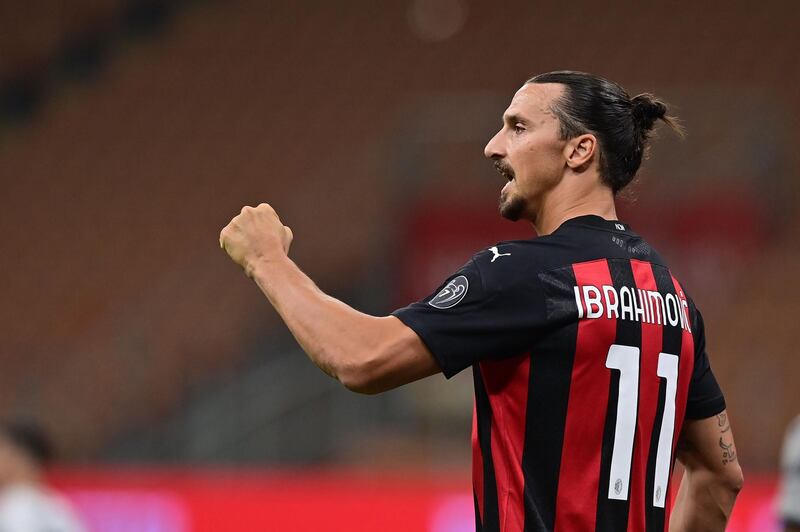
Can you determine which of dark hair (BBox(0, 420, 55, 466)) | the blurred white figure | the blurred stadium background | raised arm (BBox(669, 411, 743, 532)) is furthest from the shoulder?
the blurred stadium background

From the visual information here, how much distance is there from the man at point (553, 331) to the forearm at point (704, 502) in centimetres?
23

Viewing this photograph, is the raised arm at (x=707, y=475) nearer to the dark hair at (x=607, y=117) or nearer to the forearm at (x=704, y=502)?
the forearm at (x=704, y=502)

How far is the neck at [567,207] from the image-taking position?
302 cm

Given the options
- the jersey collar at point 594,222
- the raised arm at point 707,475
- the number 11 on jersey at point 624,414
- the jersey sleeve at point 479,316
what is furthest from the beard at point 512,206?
the raised arm at point 707,475

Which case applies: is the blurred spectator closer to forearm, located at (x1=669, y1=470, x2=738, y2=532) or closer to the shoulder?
forearm, located at (x1=669, y1=470, x2=738, y2=532)

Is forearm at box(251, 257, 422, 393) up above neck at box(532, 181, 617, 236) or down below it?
below

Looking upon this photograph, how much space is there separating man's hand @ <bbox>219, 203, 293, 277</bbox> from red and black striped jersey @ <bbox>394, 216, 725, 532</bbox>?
0.33 metres

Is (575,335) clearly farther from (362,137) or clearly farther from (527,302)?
(362,137)

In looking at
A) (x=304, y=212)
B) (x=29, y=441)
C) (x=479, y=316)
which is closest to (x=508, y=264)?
(x=479, y=316)

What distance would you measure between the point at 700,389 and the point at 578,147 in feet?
2.11

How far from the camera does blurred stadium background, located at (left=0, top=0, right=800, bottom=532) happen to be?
363 inches

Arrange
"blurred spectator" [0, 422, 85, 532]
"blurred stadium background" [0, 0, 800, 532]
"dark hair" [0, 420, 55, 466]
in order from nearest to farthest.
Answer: "blurred spectator" [0, 422, 85, 532], "dark hair" [0, 420, 55, 466], "blurred stadium background" [0, 0, 800, 532]

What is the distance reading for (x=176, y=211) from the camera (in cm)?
1390

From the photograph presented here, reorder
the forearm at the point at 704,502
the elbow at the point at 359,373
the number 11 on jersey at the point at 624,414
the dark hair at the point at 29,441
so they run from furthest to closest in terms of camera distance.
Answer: the dark hair at the point at 29,441
the forearm at the point at 704,502
the number 11 on jersey at the point at 624,414
the elbow at the point at 359,373
